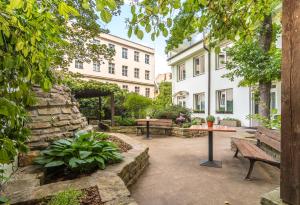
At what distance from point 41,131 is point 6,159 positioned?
9.77ft

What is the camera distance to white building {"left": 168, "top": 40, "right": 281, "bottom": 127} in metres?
11.5

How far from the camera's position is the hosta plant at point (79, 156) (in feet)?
9.71

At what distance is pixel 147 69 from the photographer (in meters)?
29.8

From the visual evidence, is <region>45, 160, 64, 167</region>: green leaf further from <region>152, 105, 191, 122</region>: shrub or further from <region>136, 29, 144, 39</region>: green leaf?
<region>152, 105, 191, 122</region>: shrub

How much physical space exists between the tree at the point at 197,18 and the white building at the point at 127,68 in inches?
871

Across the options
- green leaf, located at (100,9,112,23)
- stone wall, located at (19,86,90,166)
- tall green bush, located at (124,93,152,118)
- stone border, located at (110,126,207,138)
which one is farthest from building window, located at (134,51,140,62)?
green leaf, located at (100,9,112,23)

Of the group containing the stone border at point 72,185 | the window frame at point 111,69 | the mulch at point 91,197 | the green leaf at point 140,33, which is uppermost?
the window frame at point 111,69

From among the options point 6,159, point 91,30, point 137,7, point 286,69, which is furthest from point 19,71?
point 91,30

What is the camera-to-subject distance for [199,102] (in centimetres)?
1571

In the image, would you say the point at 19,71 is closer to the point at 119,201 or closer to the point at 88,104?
the point at 119,201

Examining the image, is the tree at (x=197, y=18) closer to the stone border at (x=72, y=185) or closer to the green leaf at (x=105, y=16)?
the green leaf at (x=105, y=16)

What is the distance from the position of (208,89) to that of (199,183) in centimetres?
1128

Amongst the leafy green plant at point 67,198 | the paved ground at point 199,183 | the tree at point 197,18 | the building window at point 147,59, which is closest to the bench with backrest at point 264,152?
the paved ground at point 199,183

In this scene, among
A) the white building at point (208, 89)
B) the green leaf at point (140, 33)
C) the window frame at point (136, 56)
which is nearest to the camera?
the green leaf at point (140, 33)
